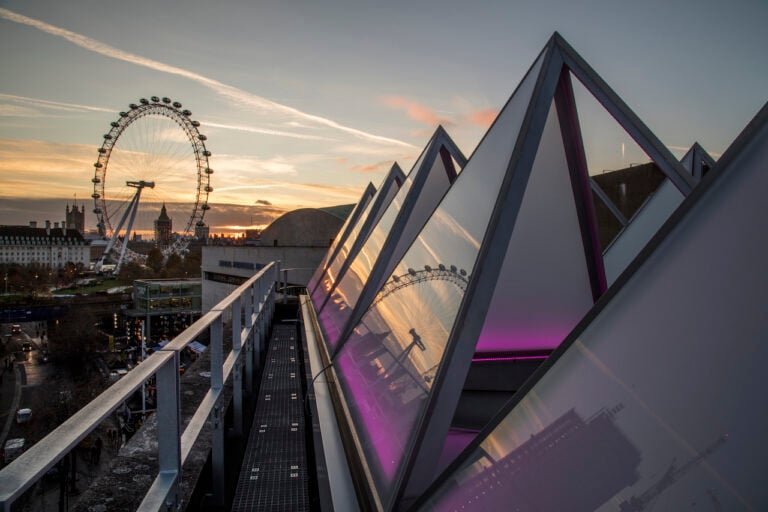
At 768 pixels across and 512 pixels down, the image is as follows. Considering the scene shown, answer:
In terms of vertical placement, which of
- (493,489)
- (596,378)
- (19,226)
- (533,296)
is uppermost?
(19,226)

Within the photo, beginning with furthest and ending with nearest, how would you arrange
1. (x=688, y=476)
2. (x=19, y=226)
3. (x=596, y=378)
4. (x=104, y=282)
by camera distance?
1. (x=19, y=226)
2. (x=104, y=282)
3. (x=596, y=378)
4. (x=688, y=476)

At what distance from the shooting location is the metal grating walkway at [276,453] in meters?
2.20

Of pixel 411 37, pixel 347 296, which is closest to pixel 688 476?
pixel 347 296

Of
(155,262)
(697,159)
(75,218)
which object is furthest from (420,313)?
(75,218)

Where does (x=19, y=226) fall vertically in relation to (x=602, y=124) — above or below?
above

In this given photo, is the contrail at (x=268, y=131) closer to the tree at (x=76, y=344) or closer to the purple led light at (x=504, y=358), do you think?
the tree at (x=76, y=344)

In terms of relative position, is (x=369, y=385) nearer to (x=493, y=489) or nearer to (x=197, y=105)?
(x=493, y=489)

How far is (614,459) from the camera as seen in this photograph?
0.77 m

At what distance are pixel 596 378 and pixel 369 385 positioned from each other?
56.6 inches

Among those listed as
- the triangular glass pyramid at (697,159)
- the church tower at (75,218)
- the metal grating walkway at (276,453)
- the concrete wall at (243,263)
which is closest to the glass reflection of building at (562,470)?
the metal grating walkway at (276,453)

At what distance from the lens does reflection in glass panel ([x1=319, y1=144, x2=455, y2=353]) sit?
12.5 feet

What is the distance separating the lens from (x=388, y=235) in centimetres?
371

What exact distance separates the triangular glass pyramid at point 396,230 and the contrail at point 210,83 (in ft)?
52.2

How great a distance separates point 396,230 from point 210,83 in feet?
70.2
